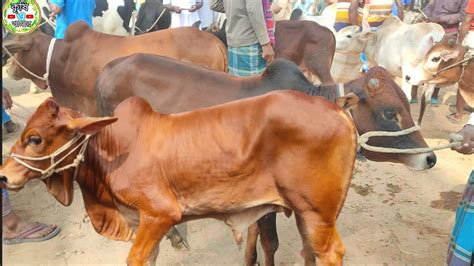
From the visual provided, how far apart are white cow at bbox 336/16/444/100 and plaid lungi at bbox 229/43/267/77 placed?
255 cm

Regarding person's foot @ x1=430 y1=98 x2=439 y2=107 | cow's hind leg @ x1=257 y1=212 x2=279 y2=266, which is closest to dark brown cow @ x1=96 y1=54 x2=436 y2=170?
cow's hind leg @ x1=257 y1=212 x2=279 y2=266

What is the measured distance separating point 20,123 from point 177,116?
4280mm

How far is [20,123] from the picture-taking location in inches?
230

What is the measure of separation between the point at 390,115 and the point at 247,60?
5.45ft

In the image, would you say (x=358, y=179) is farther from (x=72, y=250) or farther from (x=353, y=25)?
(x=353, y=25)

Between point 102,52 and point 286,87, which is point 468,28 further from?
point 102,52

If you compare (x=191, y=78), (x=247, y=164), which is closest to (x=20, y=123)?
(x=191, y=78)

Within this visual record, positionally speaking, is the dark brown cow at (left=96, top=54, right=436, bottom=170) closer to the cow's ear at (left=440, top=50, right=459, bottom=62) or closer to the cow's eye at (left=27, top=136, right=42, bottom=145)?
the cow's eye at (left=27, top=136, right=42, bottom=145)

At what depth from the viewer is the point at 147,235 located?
2.10 meters

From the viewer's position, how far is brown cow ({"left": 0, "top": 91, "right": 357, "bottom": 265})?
2084mm

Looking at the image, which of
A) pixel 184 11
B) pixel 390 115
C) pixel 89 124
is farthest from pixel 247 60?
pixel 184 11

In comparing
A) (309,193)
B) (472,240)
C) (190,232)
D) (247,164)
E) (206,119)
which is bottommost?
(190,232)

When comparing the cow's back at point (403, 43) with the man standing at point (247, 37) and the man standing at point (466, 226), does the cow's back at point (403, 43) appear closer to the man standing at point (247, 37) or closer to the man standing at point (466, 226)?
the man standing at point (247, 37)

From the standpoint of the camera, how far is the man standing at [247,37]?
4012mm
